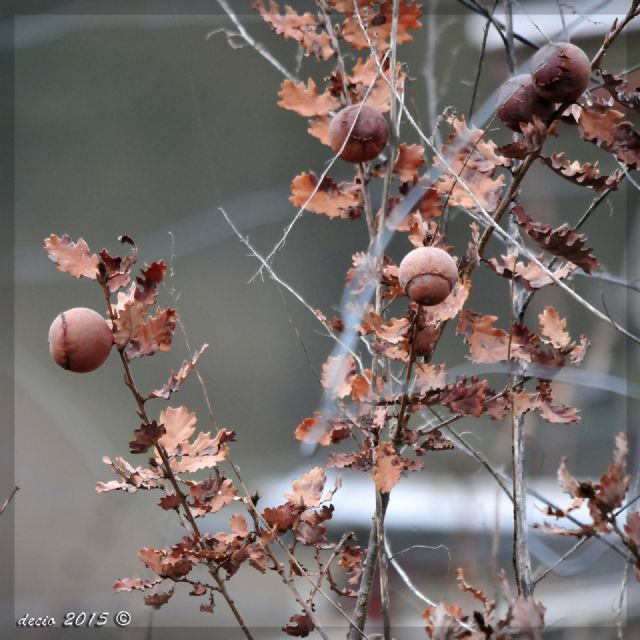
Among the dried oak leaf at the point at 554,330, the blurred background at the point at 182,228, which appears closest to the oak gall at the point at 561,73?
the dried oak leaf at the point at 554,330

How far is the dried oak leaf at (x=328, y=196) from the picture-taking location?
3.32 ft

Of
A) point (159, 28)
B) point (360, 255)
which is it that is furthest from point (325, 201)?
point (159, 28)

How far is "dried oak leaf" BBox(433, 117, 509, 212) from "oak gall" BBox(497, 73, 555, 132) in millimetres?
73

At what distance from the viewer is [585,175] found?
843 millimetres

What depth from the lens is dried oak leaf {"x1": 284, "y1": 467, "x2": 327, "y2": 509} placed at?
93 cm

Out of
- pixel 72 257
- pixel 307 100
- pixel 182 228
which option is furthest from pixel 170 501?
pixel 182 228

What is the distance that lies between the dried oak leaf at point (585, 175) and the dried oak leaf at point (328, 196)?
0.26 m

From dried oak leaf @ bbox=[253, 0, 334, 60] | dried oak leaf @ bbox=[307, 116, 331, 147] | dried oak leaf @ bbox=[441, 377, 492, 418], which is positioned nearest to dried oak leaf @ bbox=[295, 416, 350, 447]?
dried oak leaf @ bbox=[441, 377, 492, 418]

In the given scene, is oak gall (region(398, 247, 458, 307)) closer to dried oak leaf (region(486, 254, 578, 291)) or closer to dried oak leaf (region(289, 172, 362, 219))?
dried oak leaf (region(486, 254, 578, 291))

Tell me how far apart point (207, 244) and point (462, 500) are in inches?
70.0

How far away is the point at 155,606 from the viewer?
3.06 ft

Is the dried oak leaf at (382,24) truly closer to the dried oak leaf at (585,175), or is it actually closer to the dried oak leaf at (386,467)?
the dried oak leaf at (585,175)

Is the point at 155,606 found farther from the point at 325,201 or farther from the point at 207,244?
the point at 207,244

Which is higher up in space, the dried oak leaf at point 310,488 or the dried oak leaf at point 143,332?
the dried oak leaf at point 143,332
